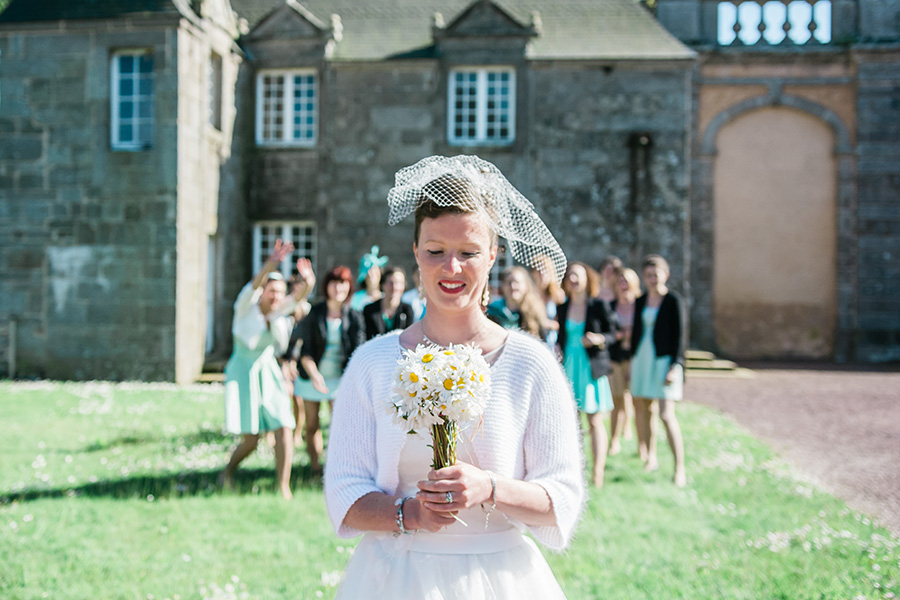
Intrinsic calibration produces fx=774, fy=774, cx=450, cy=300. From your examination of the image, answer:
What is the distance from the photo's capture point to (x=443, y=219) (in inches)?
90.7

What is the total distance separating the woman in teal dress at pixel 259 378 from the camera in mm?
6695

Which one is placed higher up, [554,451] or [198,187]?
[198,187]

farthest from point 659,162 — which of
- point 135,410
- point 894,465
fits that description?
point 135,410

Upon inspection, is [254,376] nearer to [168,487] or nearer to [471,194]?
[168,487]

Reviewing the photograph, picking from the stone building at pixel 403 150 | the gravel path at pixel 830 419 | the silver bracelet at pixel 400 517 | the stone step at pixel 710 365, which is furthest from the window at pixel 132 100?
the silver bracelet at pixel 400 517

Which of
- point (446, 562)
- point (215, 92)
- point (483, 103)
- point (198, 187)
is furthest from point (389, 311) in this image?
point (215, 92)

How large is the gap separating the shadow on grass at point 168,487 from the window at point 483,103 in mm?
10816

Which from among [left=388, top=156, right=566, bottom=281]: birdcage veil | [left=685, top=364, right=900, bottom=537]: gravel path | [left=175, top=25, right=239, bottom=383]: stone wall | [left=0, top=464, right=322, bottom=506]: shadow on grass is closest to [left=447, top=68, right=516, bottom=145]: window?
[left=175, top=25, right=239, bottom=383]: stone wall

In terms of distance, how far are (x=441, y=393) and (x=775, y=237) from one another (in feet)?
66.6

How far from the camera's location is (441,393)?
6.87 ft

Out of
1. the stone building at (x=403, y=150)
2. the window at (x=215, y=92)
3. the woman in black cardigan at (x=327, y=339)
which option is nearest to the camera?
the woman in black cardigan at (x=327, y=339)

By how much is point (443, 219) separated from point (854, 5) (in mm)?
21957

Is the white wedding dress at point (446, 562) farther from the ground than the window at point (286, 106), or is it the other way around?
the window at point (286, 106)

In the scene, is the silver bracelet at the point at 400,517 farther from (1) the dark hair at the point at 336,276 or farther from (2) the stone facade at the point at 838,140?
(2) the stone facade at the point at 838,140
